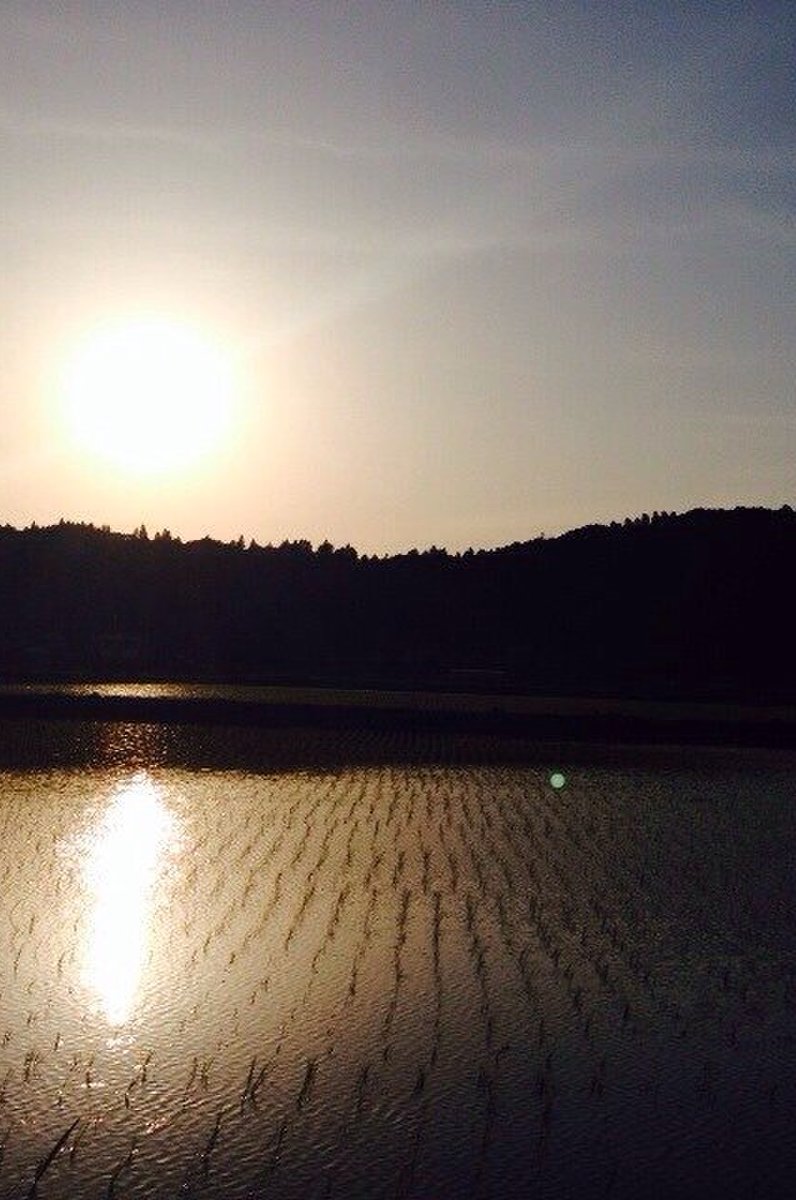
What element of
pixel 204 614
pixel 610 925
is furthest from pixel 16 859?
pixel 204 614

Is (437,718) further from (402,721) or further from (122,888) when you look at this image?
(122,888)

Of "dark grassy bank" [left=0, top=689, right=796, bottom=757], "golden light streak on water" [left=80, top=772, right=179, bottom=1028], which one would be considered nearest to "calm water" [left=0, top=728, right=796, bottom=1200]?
"golden light streak on water" [left=80, top=772, right=179, bottom=1028]

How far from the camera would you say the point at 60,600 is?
95000 millimetres

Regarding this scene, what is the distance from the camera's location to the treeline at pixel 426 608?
69.7m

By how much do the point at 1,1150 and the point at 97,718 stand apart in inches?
1258

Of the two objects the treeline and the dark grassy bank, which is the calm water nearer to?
the dark grassy bank

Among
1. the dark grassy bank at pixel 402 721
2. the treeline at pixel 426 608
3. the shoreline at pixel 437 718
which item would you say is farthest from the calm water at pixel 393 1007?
the treeline at pixel 426 608

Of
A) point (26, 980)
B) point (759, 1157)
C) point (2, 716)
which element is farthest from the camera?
point (2, 716)

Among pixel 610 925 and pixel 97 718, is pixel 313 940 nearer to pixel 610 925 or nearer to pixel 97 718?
pixel 610 925

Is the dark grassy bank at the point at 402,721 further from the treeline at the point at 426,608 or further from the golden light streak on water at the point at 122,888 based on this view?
the treeline at the point at 426,608

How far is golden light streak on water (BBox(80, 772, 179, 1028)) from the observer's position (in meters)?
10.8

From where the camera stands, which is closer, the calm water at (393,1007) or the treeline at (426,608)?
the calm water at (393,1007)

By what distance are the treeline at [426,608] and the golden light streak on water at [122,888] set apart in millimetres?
39072

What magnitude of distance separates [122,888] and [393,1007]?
17.5 feet
